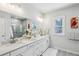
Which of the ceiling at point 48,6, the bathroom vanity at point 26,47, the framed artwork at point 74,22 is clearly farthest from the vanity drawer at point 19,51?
the framed artwork at point 74,22

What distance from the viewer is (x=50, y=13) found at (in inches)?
61.1

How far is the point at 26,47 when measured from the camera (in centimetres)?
149

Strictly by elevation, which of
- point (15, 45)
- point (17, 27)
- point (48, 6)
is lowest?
point (15, 45)

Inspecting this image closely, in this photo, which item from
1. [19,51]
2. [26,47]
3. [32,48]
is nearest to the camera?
[19,51]

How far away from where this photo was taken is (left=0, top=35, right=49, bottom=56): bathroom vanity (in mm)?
1194

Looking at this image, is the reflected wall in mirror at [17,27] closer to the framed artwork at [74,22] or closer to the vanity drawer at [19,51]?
the vanity drawer at [19,51]

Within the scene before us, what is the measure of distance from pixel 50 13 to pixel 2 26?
0.89 m

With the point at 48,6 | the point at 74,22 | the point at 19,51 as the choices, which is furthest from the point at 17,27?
the point at 74,22

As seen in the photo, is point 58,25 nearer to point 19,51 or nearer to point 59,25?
point 59,25

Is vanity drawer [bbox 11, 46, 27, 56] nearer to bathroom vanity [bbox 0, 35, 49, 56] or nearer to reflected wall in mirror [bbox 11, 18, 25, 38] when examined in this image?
bathroom vanity [bbox 0, 35, 49, 56]

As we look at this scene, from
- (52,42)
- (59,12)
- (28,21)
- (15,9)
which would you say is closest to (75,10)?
(59,12)

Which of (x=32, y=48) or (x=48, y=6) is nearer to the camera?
(x=48, y=6)

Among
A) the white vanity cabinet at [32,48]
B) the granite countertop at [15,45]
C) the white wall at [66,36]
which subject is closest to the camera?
the granite countertop at [15,45]

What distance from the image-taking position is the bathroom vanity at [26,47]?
1.19 m
